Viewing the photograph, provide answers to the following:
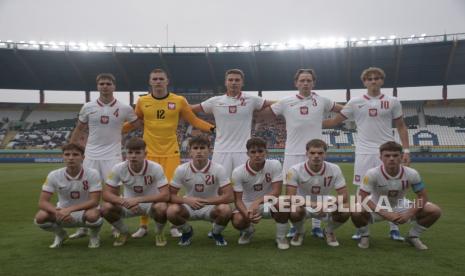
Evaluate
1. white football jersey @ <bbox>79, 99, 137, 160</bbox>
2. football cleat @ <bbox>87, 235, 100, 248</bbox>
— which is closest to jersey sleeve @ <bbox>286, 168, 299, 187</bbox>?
football cleat @ <bbox>87, 235, 100, 248</bbox>

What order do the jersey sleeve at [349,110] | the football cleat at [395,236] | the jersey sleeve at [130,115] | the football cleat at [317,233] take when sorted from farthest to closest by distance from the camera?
1. the jersey sleeve at [130,115]
2. the jersey sleeve at [349,110]
3. the football cleat at [317,233]
4. the football cleat at [395,236]

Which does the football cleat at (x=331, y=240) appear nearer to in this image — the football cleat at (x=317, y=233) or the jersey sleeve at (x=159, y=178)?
the football cleat at (x=317, y=233)

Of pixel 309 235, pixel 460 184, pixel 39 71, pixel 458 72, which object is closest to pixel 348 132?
pixel 458 72

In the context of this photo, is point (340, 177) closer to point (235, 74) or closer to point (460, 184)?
point (235, 74)

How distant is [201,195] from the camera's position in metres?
4.67

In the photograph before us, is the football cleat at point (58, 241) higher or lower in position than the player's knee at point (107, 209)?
lower

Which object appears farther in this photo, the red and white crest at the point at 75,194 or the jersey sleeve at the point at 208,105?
the jersey sleeve at the point at 208,105

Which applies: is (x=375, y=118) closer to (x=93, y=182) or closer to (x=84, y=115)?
(x=93, y=182)

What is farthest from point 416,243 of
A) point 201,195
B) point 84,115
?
point 84,115

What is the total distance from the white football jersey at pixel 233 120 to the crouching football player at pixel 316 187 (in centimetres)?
99

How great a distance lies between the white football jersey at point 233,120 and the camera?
527 cm

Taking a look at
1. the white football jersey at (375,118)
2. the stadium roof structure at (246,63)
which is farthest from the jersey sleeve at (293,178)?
the stadium roof structure at (246,63)

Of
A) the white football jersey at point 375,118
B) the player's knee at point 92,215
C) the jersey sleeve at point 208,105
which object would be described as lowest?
the player's knee at point 92,215

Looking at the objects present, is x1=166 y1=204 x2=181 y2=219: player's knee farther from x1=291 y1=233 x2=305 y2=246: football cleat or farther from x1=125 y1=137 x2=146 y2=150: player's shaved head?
x1=291 y1=233 x2=305 y2=246: football cleat
